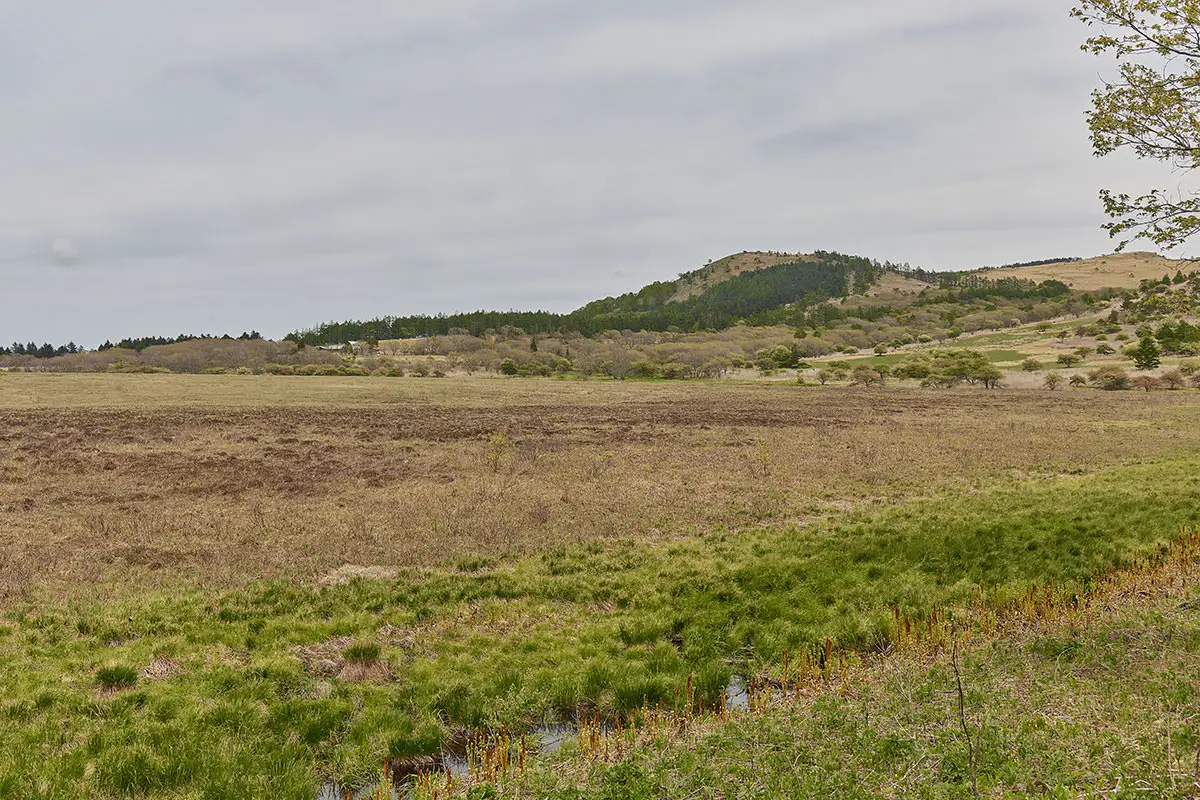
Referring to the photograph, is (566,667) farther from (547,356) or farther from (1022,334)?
(1022,334)

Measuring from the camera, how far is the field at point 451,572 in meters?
8.34

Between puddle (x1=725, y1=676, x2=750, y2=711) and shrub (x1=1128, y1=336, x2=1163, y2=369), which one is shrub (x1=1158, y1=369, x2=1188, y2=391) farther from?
puddle (x1=725, y1=676, x2=750, y2=711)

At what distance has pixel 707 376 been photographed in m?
126

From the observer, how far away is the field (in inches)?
328

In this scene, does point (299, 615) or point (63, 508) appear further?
point (63, 508)

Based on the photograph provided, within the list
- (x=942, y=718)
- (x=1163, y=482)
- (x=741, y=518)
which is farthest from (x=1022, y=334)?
(x=942, y=718)

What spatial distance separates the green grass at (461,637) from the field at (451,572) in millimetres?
53

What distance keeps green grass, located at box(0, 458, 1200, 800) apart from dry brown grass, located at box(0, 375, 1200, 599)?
1.96 meters

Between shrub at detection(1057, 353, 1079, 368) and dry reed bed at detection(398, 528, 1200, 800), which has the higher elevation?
shrub at detection(1057, 353, 1079, 368)

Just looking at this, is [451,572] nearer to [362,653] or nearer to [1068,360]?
[362,653]

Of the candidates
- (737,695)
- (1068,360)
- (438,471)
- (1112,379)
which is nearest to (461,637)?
(737,695)

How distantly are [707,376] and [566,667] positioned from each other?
11799 cm

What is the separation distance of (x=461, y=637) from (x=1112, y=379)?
94.2 meters

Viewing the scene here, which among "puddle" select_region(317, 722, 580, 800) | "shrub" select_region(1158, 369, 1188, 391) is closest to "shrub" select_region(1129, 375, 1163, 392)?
"shrub" select_region(1158, 369, 1188, 391)
